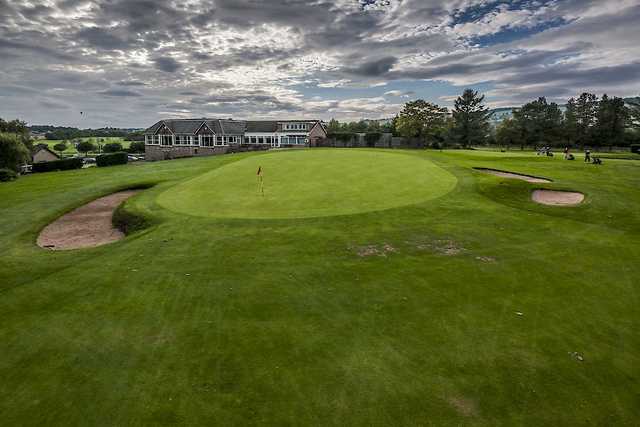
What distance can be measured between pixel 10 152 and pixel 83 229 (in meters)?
43.5

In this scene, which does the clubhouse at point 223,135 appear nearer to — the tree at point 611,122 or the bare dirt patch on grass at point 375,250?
the tree at point 611,122

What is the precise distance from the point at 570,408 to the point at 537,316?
3.43 metres

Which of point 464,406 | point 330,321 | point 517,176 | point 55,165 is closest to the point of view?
point 464,406

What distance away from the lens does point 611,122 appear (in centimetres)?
8419

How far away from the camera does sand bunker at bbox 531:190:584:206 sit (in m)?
21.7

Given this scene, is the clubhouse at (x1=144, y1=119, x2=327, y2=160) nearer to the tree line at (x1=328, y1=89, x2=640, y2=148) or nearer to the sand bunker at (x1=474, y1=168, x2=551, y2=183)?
the tree line at (x1=328, y1=89, x2=640, y2=148)

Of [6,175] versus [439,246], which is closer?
[439,246]

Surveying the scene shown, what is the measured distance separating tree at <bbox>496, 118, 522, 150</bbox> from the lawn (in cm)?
8688

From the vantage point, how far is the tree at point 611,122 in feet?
273

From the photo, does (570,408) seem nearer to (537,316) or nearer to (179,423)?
(537,316)

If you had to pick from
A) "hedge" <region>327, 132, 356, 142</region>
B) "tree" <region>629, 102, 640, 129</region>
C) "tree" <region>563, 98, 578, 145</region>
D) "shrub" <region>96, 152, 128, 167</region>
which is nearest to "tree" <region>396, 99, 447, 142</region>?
"hedge" <region>327, 132, 356, 142</region>

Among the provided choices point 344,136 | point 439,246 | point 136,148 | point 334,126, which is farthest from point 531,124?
point 136,148

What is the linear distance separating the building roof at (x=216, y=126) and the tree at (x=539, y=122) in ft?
180

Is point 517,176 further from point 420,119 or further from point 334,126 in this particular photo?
point 334,126
